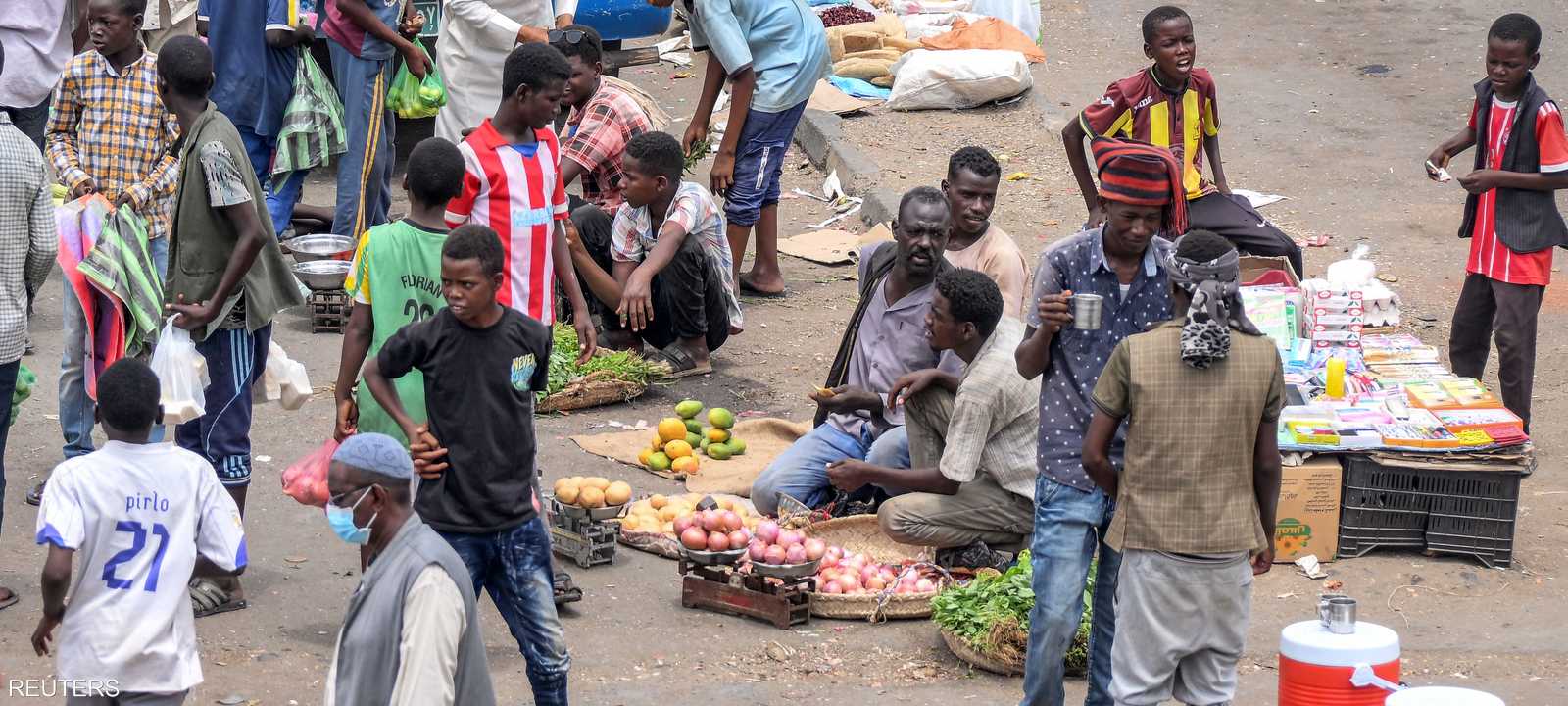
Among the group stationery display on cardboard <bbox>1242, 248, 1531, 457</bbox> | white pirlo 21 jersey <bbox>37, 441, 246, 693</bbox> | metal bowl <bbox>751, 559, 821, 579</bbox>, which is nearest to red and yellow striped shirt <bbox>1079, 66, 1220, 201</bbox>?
stationery display on cardboard <bbox>1242, 248, 1531, 457</bbox>

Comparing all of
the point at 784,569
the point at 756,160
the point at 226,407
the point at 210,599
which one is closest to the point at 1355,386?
the point at 784,569

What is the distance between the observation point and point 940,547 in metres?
6.40

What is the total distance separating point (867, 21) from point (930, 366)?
28.9 feet

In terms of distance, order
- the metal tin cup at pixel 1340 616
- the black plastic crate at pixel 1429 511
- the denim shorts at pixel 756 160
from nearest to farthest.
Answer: the metal tin cup at pixel 1340 616
the black plastic crate at pixel 1429 511
the denim shorts at pixel 756 160

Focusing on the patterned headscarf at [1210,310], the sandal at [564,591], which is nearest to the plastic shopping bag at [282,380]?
the sandal at [564,591]

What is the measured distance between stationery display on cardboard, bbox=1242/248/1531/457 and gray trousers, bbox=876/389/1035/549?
113 cm

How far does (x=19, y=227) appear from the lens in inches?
221

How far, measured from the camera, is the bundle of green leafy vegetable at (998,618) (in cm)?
556

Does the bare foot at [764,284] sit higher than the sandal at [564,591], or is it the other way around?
the bare foot at [764,284]

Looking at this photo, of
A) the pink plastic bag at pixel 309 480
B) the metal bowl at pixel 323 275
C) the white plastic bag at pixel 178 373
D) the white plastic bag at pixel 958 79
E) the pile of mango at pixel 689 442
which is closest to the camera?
the pink plastic bag at pixel 309 480

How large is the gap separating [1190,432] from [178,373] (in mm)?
3207

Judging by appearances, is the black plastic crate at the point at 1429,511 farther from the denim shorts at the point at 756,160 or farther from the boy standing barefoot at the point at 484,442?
the denim shorts at the point at 756,160

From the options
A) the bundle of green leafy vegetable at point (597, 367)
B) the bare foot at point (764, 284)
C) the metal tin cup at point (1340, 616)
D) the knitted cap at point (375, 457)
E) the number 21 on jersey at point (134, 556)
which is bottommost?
the bundle of green leafy vegetable at point (597, 367)

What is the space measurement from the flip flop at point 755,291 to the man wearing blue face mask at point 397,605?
6366mm
